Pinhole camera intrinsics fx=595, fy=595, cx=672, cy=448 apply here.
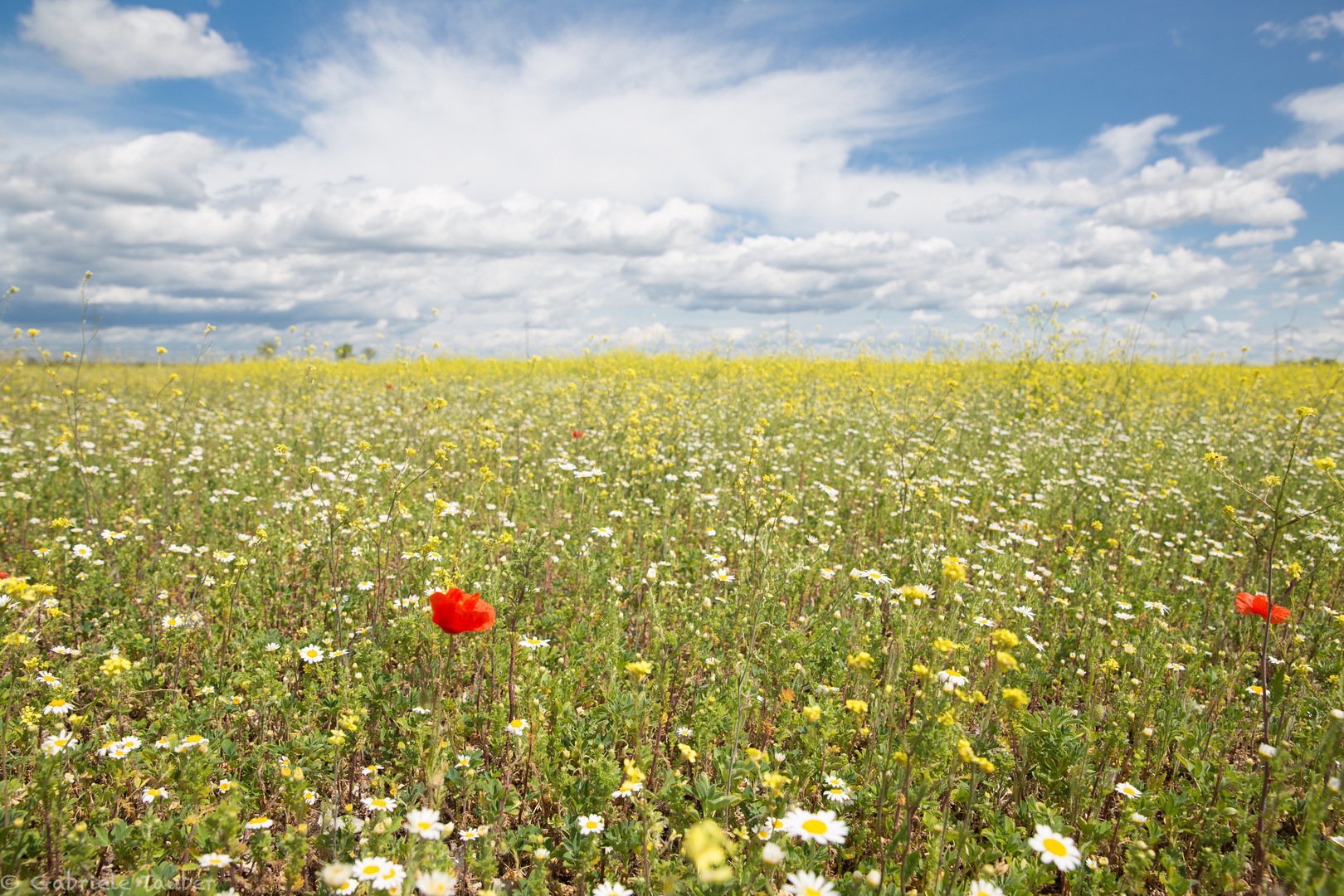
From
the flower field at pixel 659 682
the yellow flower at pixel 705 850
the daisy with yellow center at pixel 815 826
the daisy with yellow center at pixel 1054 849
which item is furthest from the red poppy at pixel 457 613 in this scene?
the daisy with yellow center at pixel 1054 849

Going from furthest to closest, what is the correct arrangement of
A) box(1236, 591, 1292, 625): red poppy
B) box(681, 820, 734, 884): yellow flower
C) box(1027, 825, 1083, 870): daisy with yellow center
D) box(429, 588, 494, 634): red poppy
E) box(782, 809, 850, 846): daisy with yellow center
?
box(1236, 591, 1292, 625): red poppy
box(429, 588, 494, 634): red poppy
box(1027, 825, 1083, 870): daisy with yellow center
box(782, 809, 850, 846): daisy with yellow center
box(681, 820, 734, 884): yellow flower

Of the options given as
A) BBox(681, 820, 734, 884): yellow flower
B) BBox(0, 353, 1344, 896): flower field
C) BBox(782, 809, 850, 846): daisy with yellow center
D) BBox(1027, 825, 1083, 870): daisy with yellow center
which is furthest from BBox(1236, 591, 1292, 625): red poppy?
BBox(681, 820, 734, 884): yellow flower

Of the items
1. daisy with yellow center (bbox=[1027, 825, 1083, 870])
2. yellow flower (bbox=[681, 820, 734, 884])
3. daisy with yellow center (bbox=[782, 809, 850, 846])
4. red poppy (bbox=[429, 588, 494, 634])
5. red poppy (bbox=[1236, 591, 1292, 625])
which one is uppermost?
yellow flower (bbox=[681, 820, 734, 884])

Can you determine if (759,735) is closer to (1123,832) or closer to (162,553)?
(1123,832)

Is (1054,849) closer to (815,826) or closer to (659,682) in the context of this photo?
(815,826)

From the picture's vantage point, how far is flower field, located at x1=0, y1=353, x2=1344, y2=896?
6.40ft

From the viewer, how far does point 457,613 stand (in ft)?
6.79

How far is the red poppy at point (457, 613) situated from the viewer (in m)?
2.06

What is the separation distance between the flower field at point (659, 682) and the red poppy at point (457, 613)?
0.03 feet

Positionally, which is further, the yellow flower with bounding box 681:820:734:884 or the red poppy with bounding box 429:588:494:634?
the red poppy with bounding box 429:588:494:634

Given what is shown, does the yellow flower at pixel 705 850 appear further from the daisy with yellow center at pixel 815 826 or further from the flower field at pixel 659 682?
the daisy with yellow center at pixel 815 826

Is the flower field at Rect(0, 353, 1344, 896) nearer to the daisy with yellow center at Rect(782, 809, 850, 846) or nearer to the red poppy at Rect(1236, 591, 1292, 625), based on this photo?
the daisy with yellow center at Rect(782, 809, 850, 846)

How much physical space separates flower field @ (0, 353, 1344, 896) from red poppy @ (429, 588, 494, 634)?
11mm

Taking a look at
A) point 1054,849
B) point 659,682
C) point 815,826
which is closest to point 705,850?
point 815,826
